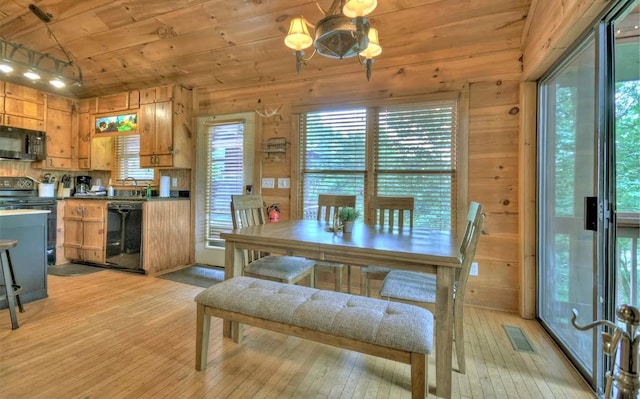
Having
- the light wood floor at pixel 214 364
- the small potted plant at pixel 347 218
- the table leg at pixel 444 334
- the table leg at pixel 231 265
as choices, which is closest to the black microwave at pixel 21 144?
the light wood floor at pixel 214 364

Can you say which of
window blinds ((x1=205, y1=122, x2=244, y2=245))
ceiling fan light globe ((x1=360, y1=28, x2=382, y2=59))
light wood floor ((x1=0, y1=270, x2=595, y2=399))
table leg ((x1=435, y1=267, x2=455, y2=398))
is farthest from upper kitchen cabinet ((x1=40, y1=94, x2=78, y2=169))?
table leg ((x1=435, y1=267, x2=455, y2=398))

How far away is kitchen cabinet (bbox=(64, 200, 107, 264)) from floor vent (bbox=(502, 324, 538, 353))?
4.53 m

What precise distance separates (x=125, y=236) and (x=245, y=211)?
6.97 feet

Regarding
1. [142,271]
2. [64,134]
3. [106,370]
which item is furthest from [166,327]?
[64,134]

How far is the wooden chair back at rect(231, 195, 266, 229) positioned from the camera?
2410 millimetres

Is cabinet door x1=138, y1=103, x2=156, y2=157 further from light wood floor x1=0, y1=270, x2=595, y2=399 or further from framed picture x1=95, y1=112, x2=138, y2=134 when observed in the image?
light wood floor x1=0, y1=270, x2=595, y2=399

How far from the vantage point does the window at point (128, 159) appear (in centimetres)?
448

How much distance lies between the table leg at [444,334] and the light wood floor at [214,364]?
4.3 inches

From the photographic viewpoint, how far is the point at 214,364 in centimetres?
179

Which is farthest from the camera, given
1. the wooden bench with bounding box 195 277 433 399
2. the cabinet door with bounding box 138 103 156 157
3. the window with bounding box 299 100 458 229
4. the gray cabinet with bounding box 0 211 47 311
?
the cabinet door with bounding box 138 103 156 157

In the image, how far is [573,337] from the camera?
6.31 feet

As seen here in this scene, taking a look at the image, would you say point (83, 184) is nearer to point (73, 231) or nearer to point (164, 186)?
point (73, 231)

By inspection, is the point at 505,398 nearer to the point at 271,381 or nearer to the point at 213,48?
the point at 271,381

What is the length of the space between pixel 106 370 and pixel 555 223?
3157 millimetres
